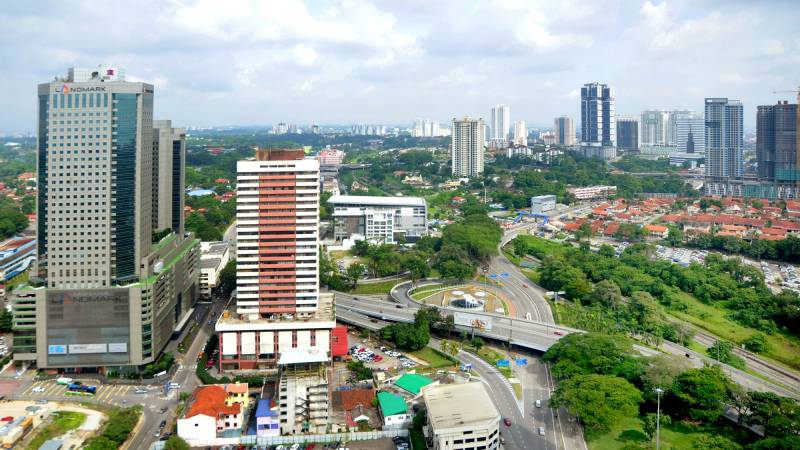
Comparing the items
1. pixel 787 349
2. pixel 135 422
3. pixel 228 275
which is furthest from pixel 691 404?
pixel 228 275

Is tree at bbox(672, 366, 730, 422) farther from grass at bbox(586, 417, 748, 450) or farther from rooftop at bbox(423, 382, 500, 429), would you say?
rooftop at bbox(423, 382, 500, 429)

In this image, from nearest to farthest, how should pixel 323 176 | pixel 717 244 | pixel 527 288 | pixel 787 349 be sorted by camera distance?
1. pixel 787 349
2. pixel 527 288
3. pixel 717 244
4. pixel 323 176

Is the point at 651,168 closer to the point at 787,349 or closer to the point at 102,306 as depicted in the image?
the point at 787,349

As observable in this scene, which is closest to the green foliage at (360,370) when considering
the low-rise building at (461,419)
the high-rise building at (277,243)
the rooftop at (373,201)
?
the high-rise building at (277,243)

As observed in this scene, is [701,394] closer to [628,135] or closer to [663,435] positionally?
[663,435]

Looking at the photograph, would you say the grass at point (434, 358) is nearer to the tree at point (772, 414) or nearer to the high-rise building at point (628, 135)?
the tree at point (772, 414)
